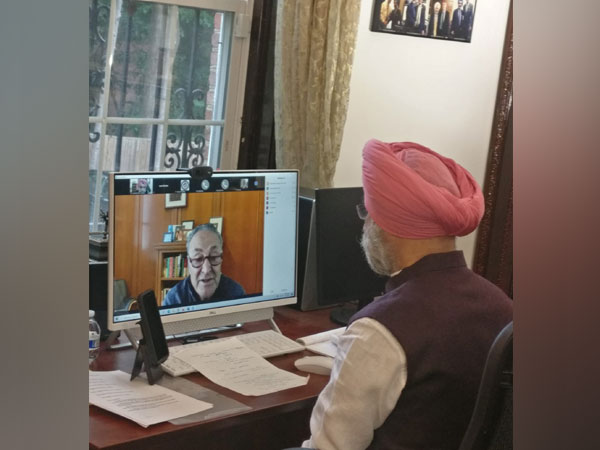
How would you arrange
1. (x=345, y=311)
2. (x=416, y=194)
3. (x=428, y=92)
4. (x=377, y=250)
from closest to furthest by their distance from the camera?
1. (x=416, y=194)
2. (x=377, y=250)
3. (x=345, y=311)
4. (x=428, y=92)

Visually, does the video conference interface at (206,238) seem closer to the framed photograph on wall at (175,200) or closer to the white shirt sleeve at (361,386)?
the framed photograph on wall at (175,200)

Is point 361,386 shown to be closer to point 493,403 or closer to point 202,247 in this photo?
point 493,403

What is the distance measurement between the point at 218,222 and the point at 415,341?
0.83 m

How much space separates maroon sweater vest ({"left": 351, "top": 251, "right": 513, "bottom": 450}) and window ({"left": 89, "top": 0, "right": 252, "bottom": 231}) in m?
1.35

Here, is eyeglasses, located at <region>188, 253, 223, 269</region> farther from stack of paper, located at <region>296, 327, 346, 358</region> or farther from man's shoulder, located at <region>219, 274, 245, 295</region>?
stack of paper, located at <region>296, 327, 346, 358</region>

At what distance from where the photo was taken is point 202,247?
237cm

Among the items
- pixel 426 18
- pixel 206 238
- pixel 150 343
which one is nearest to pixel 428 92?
pixel 426 18

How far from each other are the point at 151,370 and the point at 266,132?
1.36 m

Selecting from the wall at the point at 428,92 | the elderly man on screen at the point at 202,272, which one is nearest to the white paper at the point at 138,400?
the elderly man on screen at the point at 202,272

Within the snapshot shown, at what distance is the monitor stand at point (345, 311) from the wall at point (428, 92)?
660mm

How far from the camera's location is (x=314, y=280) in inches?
108

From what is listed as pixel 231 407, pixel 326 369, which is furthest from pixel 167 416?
pixel 326 369

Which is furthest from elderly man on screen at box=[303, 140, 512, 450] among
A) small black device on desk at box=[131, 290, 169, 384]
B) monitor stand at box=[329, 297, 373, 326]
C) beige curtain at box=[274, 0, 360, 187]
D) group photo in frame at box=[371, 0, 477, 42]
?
group photo in frame at box=[371, 0, 477, 42]
